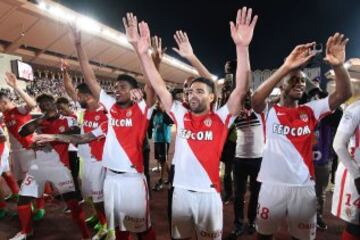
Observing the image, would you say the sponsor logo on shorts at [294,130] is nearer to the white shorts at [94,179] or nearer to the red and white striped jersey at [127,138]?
the red and white striped jersey at [127,138]

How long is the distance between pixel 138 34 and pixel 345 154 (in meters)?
2.29

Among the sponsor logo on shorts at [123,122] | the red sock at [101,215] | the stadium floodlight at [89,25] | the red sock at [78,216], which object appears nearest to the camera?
the sponsor logo on shorts at [123,122]

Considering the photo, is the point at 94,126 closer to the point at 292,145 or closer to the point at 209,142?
the point at 209,142

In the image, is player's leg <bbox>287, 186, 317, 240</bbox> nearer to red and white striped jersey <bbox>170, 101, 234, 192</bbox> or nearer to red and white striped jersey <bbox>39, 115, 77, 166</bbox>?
red and white striped jersey <bbox>170, 101, 234, 192</bbox>

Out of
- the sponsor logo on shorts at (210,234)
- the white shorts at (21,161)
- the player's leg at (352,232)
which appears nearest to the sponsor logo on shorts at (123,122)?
the sponsor logo on shorts at (210,234)

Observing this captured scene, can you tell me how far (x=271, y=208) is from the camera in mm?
3395

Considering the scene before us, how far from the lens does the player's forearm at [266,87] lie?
3263 millimetres

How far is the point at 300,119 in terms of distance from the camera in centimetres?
350

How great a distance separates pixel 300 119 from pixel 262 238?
1.24m

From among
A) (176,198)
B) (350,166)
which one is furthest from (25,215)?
(350,166)

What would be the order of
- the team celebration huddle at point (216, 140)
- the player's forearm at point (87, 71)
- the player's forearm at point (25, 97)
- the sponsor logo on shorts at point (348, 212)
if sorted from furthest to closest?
1. the player's forearm at point (25, 97)
2. the player's forearm at point (87, 71)
3. the team celebration huddle at point (216, 140)
4. the sponsor logo on shorts at point (348, 212)

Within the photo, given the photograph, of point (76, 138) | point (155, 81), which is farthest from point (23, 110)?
point (155, 81)

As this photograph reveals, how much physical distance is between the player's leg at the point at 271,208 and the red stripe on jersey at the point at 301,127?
38cm

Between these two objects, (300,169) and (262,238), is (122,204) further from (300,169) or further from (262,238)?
(300,169)
